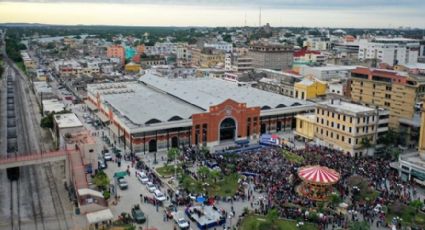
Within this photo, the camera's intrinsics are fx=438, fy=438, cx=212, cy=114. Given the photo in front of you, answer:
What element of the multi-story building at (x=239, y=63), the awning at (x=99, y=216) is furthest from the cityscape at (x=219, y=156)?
the multi-story building at (x=239, y=63)

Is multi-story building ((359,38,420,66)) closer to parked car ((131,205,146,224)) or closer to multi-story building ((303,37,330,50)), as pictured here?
multi-story building ((303,37,330,50))

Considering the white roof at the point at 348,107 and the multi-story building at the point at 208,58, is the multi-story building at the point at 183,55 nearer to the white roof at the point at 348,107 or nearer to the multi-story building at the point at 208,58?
the multi-story building at the point at 208,58

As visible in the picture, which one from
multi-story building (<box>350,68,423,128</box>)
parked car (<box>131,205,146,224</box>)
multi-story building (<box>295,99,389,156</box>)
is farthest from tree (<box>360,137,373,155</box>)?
parked car (<box>131,205,146,224</box>)

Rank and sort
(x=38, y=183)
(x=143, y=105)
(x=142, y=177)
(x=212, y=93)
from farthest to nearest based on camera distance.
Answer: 1. (x=212, y=93)
2. (x=143, y=105)
3. (x=142, y=177)
4. (x=38, y=183)

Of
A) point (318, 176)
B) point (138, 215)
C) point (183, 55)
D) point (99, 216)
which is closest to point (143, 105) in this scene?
point (138, 215)

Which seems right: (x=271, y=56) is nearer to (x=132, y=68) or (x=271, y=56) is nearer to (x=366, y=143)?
(x=132, y=68)

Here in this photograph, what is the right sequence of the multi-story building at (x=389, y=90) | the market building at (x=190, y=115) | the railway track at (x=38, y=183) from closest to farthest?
the railway track at (x=38, y=183)
the market building at (x=190, y=115)
the multi-story building at (x=389, y=90)
